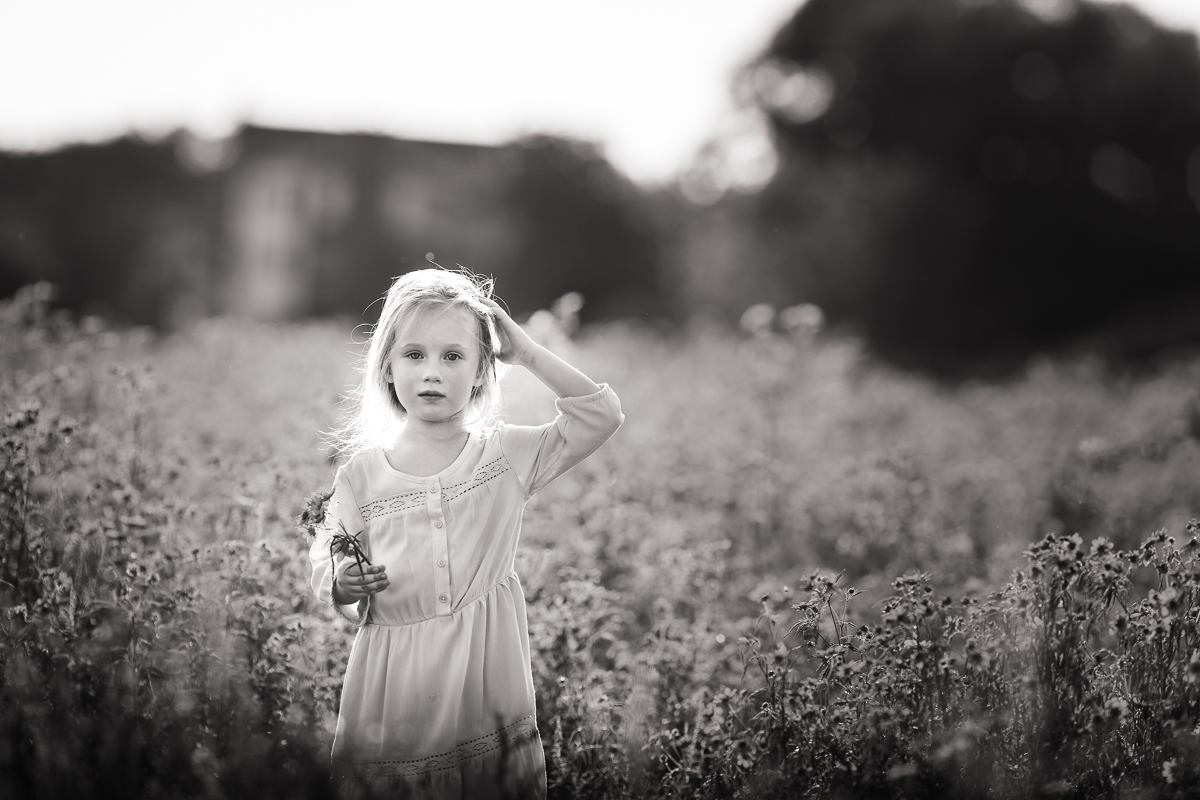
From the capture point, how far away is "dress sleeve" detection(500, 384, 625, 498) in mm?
2553

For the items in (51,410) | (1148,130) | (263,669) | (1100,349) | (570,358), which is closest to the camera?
(263,669)

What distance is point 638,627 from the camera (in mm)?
4324

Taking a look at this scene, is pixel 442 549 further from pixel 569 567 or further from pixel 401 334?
pixel 569 567

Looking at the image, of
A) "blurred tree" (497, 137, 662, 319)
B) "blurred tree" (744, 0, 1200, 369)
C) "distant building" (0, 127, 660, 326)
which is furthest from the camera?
"blurred tree" (497, 137, 662, 319)

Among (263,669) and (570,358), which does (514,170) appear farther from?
(263,669)

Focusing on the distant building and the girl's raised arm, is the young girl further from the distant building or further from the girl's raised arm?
the distant building

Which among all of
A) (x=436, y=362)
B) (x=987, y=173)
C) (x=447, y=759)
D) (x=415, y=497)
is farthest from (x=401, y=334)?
(x=987, y=173)

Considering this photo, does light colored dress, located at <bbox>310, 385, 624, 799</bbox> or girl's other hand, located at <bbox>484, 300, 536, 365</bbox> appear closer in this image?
light colored dress, located at <bbox>310, 385, 624, 799</bbox>

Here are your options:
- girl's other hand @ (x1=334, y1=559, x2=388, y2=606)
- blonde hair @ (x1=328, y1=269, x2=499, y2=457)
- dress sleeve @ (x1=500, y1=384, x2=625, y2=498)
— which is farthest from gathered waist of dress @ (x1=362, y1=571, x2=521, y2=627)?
blonde hair @ (x1=328, y1=269, x2=499, y2=457)

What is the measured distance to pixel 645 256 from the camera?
28828mm

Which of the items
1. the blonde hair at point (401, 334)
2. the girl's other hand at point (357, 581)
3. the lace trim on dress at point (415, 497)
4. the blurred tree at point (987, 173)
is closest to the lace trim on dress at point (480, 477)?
the lace trim on dress at point (415, 497)

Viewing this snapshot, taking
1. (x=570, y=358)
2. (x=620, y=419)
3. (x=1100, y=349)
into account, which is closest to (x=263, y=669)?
(x=620, y=419)

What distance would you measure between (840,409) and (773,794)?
24.0 feet

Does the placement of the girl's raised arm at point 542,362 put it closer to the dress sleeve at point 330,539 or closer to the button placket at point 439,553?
the button placket at point 439,553
